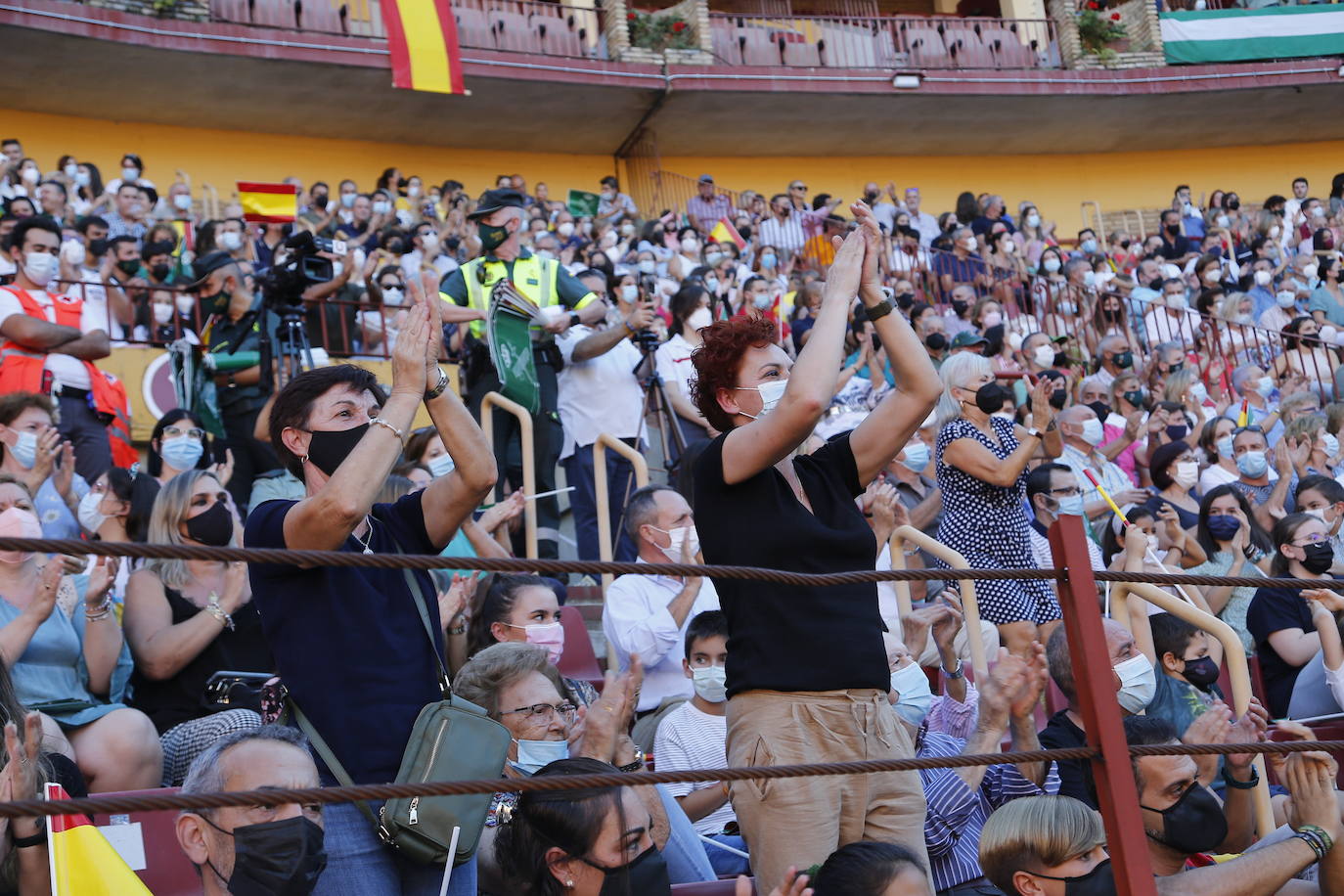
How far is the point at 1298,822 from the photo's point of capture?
340 cm

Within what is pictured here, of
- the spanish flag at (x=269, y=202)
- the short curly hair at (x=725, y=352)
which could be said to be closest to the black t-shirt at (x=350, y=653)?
the short curly hair at (x=725, y=352)

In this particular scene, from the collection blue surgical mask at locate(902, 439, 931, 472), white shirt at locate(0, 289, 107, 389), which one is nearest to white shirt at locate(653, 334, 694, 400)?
blue surgical mask at locate(902, 439, 931, 472)

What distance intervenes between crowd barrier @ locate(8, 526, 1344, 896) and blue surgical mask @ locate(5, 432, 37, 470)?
4.55m

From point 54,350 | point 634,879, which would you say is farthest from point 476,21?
point 634,879

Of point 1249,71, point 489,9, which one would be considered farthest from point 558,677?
point 1249,71

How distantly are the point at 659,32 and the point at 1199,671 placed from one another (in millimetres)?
15936

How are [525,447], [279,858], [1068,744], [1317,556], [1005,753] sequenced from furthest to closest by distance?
[525,447] → [1317,556] → [1068,744] → [279,858] → [1005,753]

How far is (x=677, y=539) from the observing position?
5.56m

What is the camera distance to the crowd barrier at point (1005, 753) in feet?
6.73

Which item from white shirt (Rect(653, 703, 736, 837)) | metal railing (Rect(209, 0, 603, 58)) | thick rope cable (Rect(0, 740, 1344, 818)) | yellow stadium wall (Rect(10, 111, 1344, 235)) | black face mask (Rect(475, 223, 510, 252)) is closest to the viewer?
thick rope cable (Rect(0, 740, 1344, 818))

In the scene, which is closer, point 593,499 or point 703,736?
point 703,736

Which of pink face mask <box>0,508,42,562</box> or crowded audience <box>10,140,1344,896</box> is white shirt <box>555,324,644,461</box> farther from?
Result: pink face mask <box>0,508,42,562</box>

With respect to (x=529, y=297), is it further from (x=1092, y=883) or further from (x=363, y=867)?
(x=363, y=867)

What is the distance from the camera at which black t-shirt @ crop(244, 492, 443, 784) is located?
283 cm
